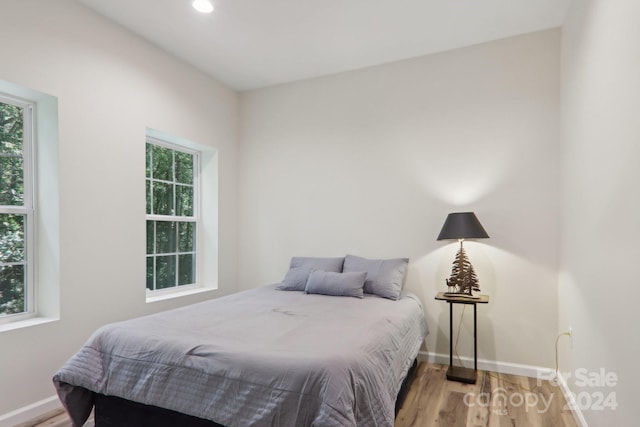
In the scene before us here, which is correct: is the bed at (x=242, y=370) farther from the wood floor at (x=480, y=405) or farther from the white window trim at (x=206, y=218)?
the white window trim at (x=206, y=218)

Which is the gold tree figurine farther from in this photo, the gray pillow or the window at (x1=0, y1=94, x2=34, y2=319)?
the window at (x1=0, y1=94, x2=34, y2=319)

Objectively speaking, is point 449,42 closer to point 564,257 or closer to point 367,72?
point 367,72

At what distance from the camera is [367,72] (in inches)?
147

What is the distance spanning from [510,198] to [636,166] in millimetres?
1708

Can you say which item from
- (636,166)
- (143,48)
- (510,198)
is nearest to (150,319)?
(143,48)

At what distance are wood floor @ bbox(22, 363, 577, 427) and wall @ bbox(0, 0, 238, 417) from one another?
490 millimetres

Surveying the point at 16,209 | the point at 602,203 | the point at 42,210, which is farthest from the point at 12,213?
the point at 602,203

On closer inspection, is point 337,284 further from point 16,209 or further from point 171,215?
point 16,209

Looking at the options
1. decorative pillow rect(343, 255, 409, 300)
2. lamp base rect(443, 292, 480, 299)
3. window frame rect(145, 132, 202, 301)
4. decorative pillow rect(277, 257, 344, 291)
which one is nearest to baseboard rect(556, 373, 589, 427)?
lamp base rect(443, 292, 480, 299)

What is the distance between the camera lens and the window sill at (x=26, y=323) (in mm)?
2294

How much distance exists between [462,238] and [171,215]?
9.18 feet

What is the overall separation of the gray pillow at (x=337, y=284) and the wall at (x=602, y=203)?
4.97 ft

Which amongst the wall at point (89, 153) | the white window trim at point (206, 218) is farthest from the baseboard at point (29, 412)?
the white window trim at point (206, 218)

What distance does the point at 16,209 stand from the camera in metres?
2.49
